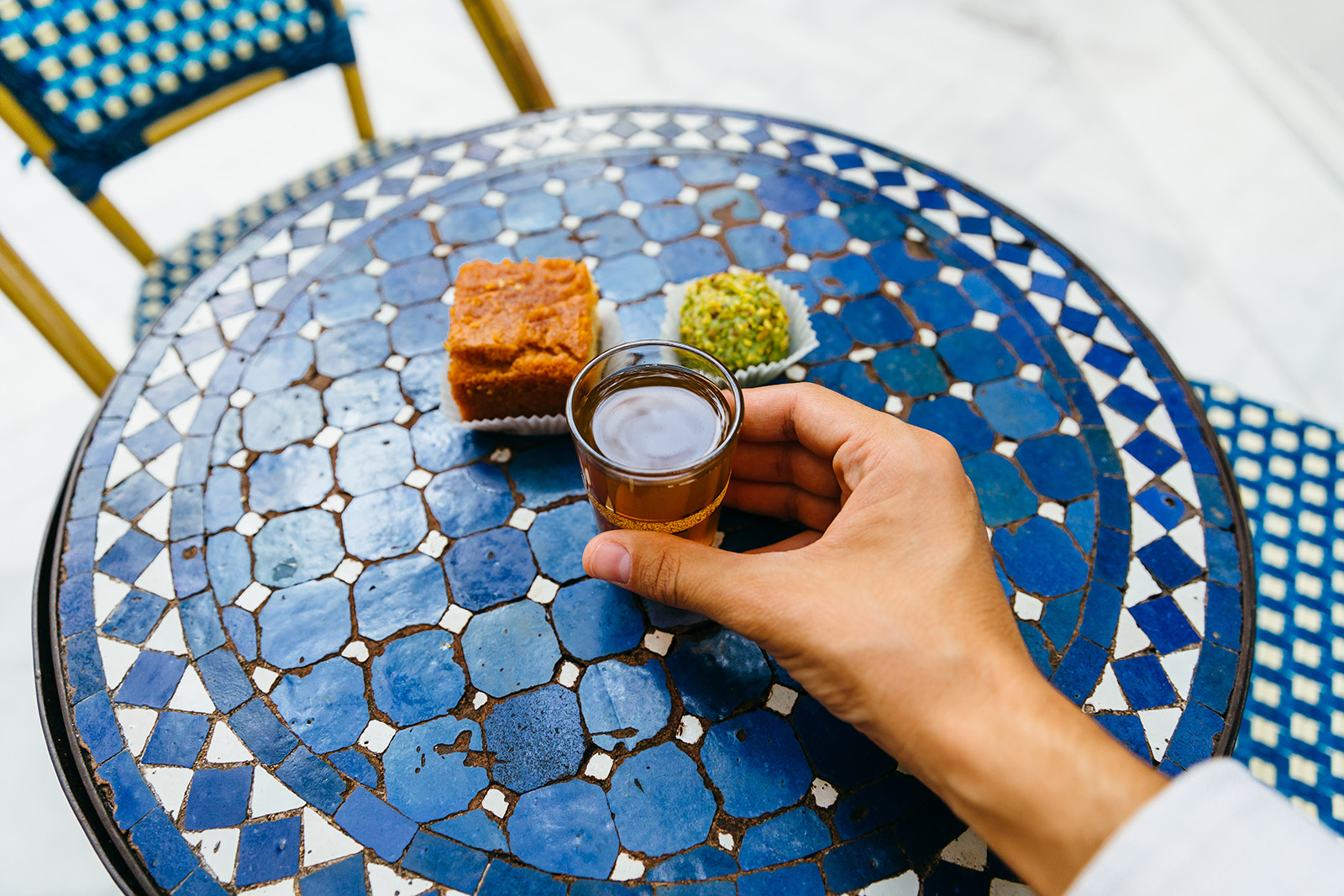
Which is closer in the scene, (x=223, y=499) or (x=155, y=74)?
(x=223, y=499)

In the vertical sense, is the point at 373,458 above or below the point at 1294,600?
above

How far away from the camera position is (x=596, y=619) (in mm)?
1330

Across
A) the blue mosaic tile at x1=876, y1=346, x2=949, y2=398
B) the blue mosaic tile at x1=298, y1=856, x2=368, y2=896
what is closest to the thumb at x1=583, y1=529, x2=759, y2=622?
the blue mosaic tile at x1=298, y1=856, x2=368, y2=896

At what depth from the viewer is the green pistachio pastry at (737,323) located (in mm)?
1501

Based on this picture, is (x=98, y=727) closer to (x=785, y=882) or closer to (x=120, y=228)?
(x=785, y=882)

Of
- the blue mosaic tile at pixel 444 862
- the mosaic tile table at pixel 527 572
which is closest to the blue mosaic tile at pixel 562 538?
the mosaic tile table at pixel 527 572

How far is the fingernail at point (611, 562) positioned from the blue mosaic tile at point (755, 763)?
11.8 inches

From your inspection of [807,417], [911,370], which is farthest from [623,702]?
[911,370]

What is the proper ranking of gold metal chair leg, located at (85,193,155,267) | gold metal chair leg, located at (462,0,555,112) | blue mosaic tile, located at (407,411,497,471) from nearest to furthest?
blue mosaic tile, located at (407,411,497,471)
gold metal chair leg, located at (85,193,155,267)
gold metal chair leg, located at (462,0,555,112)

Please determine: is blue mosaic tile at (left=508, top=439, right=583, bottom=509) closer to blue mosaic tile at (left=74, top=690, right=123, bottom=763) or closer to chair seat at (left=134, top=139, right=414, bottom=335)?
blue mosaic tile at (left=74, top=690, right=123, bottom=763)

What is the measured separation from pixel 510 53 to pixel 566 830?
7.47 feet

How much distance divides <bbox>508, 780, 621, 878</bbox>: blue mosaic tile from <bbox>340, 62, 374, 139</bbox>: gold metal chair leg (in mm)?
2334

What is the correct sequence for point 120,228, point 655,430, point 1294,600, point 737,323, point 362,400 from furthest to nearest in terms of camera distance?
point 120,228
point 1294,600
point 362,400
point 737,323
point 655,430

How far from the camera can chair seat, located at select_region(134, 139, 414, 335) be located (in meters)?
2.15
